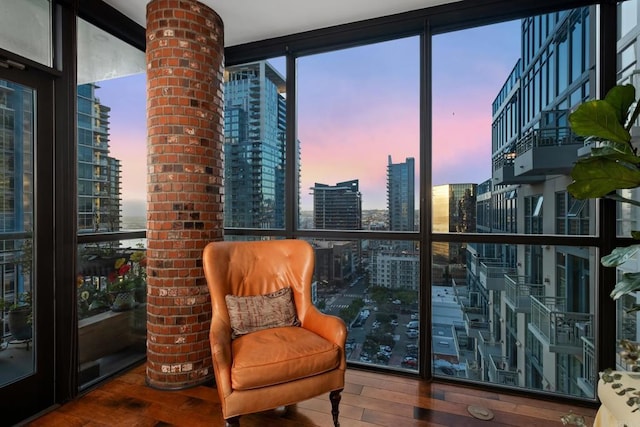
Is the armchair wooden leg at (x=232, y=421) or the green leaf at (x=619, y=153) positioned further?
the armchair wooden leg at (x=232, y=421)

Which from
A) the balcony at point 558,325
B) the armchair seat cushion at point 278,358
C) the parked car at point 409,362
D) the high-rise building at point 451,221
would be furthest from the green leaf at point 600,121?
the parked car at point 409,362

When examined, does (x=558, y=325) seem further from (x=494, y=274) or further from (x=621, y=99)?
(x=621, y=99)

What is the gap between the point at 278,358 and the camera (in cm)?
181

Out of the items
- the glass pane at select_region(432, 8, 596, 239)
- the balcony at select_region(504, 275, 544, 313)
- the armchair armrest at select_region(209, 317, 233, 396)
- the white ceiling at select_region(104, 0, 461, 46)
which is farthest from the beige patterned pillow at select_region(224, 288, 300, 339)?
the white ceiling at select_region(104, 0, 461, 46)

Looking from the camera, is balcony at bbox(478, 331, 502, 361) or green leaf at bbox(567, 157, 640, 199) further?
balcony at bbox(478, 331, 502, 361)

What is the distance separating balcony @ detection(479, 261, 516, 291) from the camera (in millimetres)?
2527

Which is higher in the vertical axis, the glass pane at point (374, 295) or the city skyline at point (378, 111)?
the city skyline at point (378, 111)

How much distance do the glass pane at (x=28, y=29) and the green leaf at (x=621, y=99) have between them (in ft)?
10.1

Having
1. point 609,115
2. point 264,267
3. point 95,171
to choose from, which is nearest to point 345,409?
point 264,267

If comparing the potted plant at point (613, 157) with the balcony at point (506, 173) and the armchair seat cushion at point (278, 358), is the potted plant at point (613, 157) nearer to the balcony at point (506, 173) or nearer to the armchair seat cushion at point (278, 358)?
the balcony at point (506, 173)

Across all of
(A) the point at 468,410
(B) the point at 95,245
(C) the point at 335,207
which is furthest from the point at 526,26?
(B) the point at 95,245

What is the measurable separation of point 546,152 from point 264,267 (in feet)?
6.97

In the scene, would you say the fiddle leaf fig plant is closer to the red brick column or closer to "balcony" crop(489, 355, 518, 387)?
"balcony" crop(489, 355, 518, 387)

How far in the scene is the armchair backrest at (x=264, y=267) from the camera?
7.52ft
